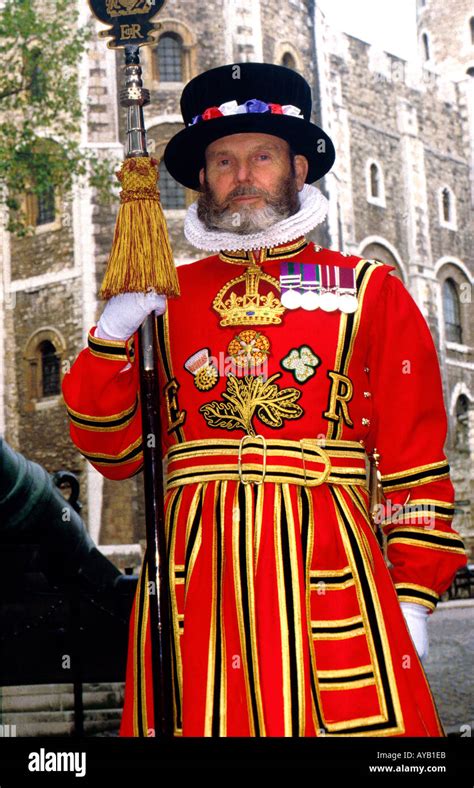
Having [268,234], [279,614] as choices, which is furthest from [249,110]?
[279,614]

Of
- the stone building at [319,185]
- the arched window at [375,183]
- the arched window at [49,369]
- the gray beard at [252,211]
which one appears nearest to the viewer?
the gray beard at [252,211]

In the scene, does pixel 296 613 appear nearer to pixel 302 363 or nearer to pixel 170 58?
pixel 302 363

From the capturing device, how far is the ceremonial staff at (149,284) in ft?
6.72

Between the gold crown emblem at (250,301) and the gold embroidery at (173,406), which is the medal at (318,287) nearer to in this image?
the gold crown emblem at (250,301)

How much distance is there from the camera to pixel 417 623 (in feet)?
6.87

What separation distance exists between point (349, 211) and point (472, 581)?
572cm

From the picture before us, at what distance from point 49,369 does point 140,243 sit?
1186 cm

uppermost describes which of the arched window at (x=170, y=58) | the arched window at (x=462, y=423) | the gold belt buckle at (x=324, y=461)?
the arched window at (x=170, y=58)

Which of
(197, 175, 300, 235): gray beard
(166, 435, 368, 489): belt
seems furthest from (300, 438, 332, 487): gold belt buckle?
(197, 175, 300, 235): gray beard

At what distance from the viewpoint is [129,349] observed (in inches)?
87.4

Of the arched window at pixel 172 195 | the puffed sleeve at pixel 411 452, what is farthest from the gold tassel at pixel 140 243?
the arched window at pixel 172 195

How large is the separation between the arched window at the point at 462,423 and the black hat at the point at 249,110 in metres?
13.2

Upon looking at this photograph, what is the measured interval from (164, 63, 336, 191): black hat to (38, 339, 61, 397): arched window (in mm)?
11438

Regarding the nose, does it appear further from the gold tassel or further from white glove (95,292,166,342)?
white glove (95,292,166,342)
